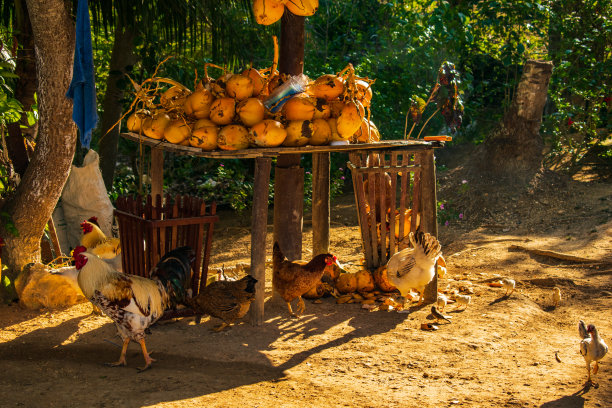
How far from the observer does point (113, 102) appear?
30.2ft

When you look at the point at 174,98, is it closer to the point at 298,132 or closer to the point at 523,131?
the point at 298,132

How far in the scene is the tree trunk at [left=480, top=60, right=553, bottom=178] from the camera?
1058cm

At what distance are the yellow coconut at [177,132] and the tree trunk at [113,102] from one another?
3595 mm

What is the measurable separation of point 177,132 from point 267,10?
5.09ft

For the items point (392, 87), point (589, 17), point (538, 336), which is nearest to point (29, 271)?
point (538, 336)

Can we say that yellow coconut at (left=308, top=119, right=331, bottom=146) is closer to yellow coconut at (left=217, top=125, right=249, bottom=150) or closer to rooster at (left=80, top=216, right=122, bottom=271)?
yellow coconut at (left=217, top=125, right=249, bottom=150)

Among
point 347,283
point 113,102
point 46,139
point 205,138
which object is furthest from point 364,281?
point 113,102

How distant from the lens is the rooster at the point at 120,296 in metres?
4.92

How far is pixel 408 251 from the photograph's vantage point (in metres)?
6.44

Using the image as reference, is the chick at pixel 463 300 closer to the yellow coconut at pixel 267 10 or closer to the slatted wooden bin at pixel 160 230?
the slatted wooden bin at pixel 160 230

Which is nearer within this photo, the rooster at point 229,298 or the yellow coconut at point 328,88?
the rooster at point 229,298

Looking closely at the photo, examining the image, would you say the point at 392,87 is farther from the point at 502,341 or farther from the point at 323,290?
the point at 502,341

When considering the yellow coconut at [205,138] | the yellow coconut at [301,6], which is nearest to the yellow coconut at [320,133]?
the yellow coconut at [205,138]

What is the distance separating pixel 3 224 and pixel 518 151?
8751 mm
